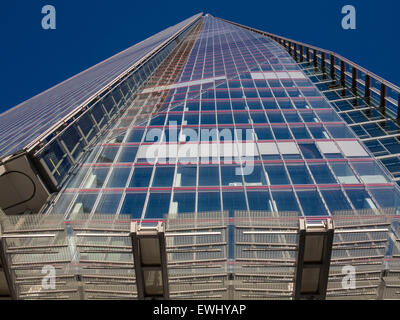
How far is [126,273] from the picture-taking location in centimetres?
1270

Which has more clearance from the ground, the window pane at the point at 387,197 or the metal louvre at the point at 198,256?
the metal louvre at the point at 198,256

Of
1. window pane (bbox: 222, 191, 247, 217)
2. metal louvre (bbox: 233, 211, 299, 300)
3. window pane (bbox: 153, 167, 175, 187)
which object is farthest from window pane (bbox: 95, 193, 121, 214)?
metal louvre (bbox: 233, 211, 299, 300)

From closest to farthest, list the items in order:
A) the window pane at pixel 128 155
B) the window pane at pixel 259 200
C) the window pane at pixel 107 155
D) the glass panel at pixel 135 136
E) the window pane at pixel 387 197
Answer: the window pane at pixel 387 197, the window pane at pixel 259 200, the window pane at pixel 107 155, the window pane at pixel 128 155, the glass panel at pixel 135 136

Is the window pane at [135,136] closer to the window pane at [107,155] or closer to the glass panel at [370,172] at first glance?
the window pane at [107,155]

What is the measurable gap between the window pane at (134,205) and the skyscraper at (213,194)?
0.09m

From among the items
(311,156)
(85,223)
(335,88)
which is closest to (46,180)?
(85,223)

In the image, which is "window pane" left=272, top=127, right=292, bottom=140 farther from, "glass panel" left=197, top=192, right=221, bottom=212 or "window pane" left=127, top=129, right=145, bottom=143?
"window pane" left=127, top=129, right=145, bottom=143

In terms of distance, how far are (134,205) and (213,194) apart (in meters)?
4.39

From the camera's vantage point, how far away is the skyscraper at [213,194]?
39.5 feet

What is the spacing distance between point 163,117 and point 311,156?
1303 centimetres

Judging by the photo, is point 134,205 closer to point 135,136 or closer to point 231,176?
point 231,176

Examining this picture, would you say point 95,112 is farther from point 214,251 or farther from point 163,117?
point 214,251

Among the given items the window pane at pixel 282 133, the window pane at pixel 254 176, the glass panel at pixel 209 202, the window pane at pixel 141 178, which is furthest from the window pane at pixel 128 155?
the window pane at pixel 282 133
